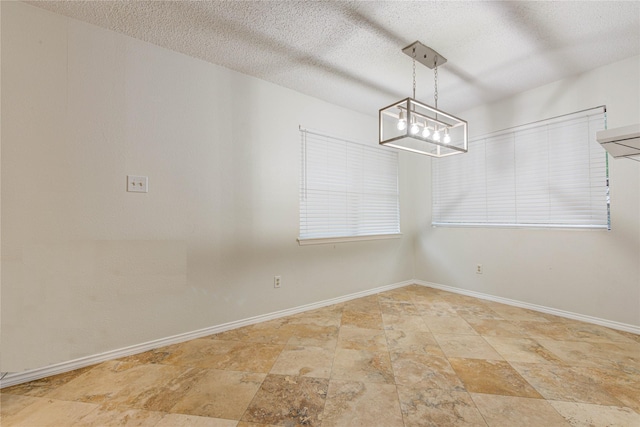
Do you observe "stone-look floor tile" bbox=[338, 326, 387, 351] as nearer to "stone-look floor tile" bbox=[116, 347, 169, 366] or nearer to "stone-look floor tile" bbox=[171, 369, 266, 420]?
"stone-look floor tile" bbox=[171, 369, 266, 420]

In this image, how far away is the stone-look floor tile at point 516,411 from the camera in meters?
1.36

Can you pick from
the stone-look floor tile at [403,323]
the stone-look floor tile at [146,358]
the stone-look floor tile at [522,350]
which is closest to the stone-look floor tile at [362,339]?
the stone-look floor tile at [403,323]

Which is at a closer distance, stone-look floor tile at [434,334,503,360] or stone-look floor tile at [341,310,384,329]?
stone-look floor tile at [434,334,503,360]

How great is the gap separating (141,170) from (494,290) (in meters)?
3.99

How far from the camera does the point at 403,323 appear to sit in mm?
2652

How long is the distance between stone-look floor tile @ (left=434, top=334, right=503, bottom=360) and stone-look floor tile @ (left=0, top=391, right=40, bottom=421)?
2.68 metres

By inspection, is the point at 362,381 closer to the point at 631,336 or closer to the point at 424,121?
the point at 424,121

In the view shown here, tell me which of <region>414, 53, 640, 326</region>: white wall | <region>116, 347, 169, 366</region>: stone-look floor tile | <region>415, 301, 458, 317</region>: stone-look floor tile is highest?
<region>414, 53, 640, 326</region>: white wall

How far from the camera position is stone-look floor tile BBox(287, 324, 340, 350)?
2240mm

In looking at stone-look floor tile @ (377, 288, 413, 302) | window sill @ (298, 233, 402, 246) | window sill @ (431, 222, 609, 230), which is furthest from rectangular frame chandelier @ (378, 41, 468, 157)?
stone-look floor tile @ (377, 288, 413, 302)

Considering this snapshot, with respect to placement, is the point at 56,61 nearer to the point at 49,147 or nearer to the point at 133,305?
the point at 49,147

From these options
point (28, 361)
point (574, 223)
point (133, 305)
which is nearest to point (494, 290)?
point (574, 223)

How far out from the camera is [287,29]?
207 cm

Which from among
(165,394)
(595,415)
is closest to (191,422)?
(165,394)
